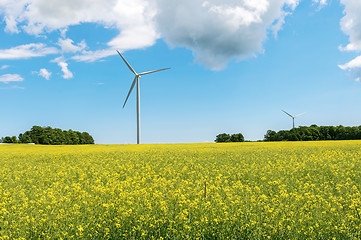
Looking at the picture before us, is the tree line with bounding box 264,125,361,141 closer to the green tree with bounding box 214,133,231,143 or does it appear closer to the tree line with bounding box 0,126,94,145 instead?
the green tree with bounding box 214,133,231,143

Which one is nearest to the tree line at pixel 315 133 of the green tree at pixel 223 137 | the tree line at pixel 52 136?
the green tree at pixel 223 137

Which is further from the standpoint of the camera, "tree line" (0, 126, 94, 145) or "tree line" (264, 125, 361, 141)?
"tree line" (0, 126, 94, 145)

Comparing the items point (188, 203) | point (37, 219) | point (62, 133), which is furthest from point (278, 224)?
point (62, 133)

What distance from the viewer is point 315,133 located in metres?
107

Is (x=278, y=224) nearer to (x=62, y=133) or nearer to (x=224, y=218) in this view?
(x=224, y=218)

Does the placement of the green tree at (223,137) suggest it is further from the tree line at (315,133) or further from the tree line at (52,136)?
the tree line at (52,136)

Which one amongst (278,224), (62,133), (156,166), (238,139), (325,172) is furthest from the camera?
(62,133)

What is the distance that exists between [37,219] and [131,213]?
2526 mm

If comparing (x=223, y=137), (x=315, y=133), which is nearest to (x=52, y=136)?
(x=223, y=137)

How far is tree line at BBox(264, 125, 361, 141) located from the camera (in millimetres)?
102519

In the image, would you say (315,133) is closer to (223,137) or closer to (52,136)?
(223,137)

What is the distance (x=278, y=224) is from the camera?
735cm

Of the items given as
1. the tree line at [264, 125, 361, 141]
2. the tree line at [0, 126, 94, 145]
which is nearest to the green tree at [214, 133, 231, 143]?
the tree line at [264, 125, 361, 141]

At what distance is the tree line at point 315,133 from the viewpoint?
10252cm
